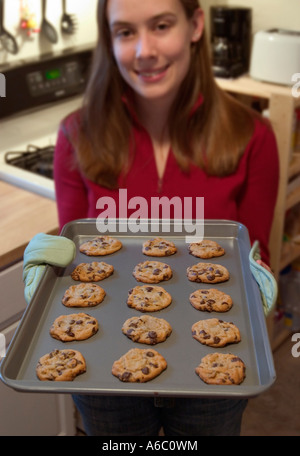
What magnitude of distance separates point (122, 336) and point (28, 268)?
27cm

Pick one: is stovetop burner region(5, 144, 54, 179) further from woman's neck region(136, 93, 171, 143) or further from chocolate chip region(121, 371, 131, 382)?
chocolate chip region(121, 371, 131, 382)

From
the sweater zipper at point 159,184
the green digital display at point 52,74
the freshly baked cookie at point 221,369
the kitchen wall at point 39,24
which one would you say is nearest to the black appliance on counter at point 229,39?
the kitchen wall at point 39,24

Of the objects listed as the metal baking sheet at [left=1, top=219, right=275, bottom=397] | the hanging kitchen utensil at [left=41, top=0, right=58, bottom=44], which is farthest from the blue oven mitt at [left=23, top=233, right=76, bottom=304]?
the hanging kitchen utensil at [left=41, top=0, right=58, bottom=44]

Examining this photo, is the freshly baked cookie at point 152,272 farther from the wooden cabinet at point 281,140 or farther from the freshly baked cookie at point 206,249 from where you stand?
the wooden cabinet at point 281,140

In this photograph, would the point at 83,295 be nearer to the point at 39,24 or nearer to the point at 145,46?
the point at 145,46

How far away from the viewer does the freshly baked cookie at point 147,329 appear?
3.54 ft

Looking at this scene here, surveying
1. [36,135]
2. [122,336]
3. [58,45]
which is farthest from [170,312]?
[58,45]

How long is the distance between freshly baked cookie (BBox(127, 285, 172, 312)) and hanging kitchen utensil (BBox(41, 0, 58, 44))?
4.42 feet

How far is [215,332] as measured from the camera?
3.52ft

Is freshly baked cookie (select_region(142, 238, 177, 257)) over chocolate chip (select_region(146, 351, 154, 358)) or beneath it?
over

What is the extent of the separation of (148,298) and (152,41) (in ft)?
2.07

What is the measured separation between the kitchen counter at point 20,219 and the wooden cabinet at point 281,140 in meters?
0.88

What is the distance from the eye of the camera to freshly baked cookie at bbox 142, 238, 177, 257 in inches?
51.4
